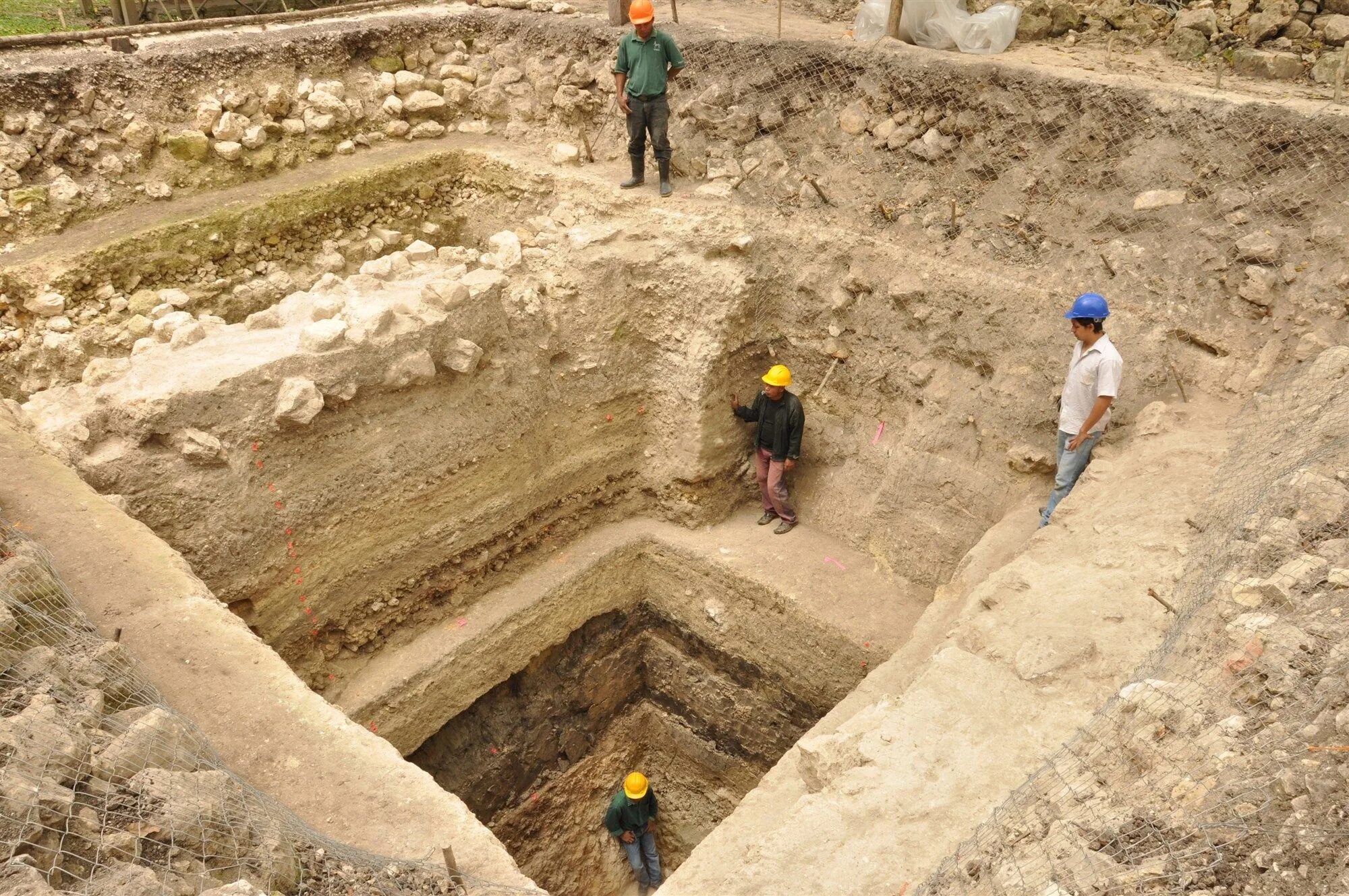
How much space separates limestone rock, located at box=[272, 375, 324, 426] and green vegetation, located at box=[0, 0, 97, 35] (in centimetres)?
690

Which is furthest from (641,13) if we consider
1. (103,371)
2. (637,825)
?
(637,825)

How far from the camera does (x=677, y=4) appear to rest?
9.83 metres

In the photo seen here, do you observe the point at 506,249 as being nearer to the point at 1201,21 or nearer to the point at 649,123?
the point at 649,123

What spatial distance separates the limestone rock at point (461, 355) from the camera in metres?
6.05

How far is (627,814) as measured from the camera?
7.59 meters

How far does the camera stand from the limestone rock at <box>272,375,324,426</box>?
17.3ft

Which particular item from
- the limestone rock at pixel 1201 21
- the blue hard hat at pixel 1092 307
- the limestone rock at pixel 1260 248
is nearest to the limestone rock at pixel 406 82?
the blue hard hat at pixel 1092 307

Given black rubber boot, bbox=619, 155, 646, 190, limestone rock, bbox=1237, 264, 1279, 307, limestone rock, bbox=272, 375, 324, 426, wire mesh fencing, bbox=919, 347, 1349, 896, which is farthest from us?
black rubber boot, bbox=619, 155, 646, 190

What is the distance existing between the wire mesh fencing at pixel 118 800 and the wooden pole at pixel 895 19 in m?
7.28

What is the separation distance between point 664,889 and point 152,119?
684 centimetres

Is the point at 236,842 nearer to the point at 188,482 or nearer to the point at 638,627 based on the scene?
the point at 188,482

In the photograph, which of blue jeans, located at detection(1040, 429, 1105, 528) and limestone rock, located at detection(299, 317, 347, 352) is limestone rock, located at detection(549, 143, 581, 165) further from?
blue jeans, located at detection(1040, 429, 1105, 528)

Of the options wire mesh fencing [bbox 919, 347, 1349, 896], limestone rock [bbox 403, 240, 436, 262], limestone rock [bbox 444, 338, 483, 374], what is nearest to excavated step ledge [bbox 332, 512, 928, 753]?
limestone rock [bbox 444, 338, 483, 374]

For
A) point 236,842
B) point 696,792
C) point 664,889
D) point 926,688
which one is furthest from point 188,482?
point 696,792
